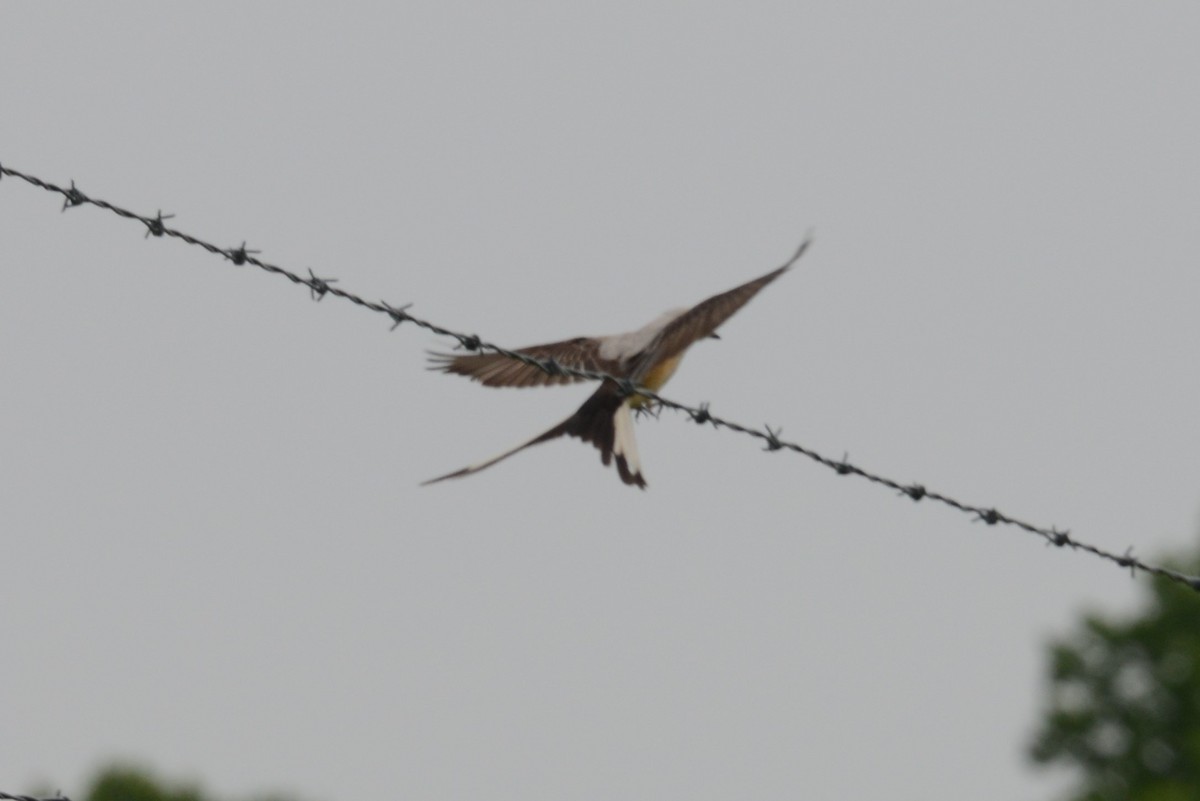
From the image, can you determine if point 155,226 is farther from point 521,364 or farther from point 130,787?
point 130,787

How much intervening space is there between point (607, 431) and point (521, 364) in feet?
2.34

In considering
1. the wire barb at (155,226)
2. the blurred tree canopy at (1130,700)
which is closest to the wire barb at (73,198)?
the wire barb at (155,226)

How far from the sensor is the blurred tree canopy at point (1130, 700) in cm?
3766

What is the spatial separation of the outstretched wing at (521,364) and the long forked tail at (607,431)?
0.33 metres

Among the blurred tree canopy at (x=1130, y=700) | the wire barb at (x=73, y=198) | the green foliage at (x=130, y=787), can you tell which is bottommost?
the wire barb at (x=73, y=198)

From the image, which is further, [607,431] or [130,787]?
[130,787]

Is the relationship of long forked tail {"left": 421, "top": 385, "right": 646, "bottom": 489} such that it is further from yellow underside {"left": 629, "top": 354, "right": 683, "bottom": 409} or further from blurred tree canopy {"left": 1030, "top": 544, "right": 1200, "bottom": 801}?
blurred tree canopy {"left": 1030, "top": 544, "right": 1200, "bottom": 801}

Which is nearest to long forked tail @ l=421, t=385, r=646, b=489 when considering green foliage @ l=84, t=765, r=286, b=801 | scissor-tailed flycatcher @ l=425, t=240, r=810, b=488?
scissor-tailed flycatcher @ l=425, t=240, r=810, b=488

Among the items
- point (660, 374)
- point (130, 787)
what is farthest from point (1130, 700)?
point (660, 374)

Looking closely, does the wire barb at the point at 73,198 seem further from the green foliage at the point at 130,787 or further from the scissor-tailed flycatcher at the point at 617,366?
the green foliage at the point at 130,787

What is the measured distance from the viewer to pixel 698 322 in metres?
6.29

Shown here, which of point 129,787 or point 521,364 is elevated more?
point 129,787

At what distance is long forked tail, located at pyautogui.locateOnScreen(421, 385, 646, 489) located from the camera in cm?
680

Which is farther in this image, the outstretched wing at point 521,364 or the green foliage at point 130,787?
the green foliage at point 130,787
